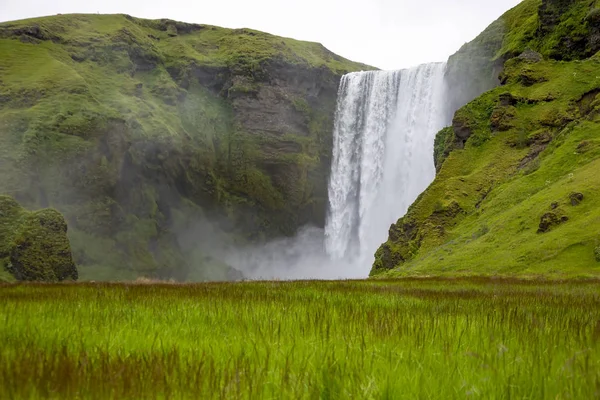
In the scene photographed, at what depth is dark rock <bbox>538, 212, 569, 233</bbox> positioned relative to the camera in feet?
96.9

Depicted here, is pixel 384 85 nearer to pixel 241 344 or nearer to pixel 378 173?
pixel 378 173

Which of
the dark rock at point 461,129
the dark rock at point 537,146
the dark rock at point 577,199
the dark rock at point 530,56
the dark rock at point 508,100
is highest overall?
the dark rock at point 530,56

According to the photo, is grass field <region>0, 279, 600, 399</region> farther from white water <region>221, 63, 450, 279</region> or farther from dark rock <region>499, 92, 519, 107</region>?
white water <region>221, 63, 450, 279</region>

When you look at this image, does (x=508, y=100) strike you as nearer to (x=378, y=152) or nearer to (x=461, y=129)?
(x=461, y=129)

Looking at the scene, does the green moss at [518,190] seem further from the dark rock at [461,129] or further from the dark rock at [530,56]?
the dark rock at [530,56]

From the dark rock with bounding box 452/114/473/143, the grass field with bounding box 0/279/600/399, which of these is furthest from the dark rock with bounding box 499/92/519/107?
the grass field with bounding box 0/279/600/399

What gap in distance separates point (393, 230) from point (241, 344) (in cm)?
4755

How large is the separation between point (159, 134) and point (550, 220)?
75.8 metres

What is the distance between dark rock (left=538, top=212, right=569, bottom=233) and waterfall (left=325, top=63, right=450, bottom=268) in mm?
44045

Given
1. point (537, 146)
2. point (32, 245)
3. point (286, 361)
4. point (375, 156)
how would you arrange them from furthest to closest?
point (375, 156), point (32, 245), point (537, 146), point (286, 361)

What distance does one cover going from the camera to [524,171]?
4156cm

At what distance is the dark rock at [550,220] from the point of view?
29.5 m

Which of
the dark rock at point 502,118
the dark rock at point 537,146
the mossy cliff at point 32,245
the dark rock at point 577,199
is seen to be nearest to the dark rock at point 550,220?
the dark rock at point 577,199

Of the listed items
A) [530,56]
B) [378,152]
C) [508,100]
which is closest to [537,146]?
[508,100]
